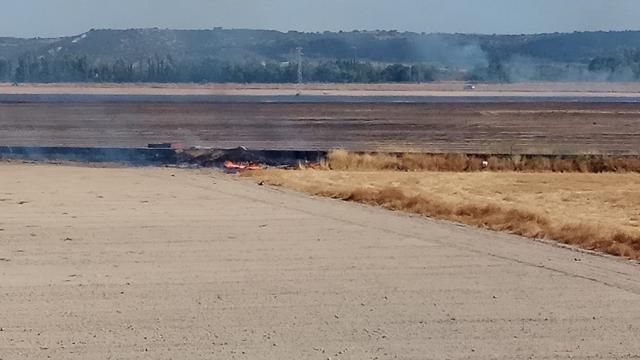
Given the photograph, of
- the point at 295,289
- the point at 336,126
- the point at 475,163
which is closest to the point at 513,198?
the point at 475,163

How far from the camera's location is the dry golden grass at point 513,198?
22.8 metres

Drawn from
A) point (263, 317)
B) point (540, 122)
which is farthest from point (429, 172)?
point (540, 122)

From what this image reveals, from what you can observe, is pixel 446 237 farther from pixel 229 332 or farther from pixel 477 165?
pixel 477 165

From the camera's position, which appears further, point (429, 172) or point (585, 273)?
point (429, 172)

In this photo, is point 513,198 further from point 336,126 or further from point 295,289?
point 336,126

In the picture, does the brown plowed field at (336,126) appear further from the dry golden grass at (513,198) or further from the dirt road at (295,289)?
the dirt road at (295,289)

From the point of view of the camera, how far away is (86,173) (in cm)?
3872

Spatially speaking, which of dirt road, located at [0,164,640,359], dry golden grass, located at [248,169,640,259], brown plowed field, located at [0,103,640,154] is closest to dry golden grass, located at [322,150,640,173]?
dry golden grass, located at [248,169,640,259]

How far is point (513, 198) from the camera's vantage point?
3256 cm

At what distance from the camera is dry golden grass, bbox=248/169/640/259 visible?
74.7 feet

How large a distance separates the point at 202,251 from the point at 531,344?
340 inches

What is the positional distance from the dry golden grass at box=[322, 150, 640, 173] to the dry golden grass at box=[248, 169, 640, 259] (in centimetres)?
86

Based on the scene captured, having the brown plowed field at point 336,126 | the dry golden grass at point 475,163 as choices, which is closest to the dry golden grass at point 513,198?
the dry golden grass at point 475,163

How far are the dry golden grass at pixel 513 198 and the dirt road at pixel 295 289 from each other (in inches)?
54.6
